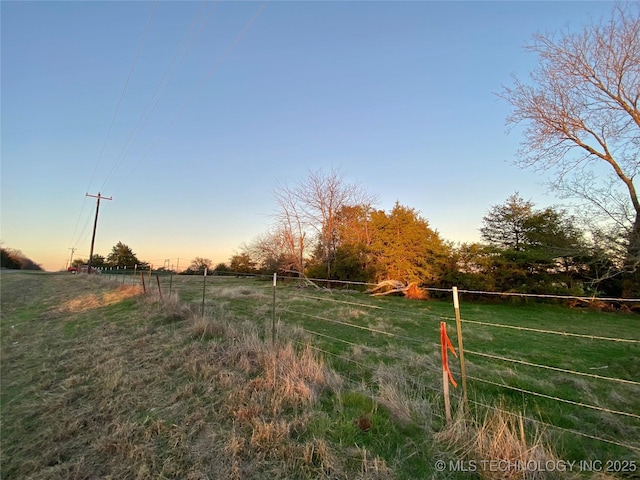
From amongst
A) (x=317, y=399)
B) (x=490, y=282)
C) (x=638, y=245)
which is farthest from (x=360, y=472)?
(x=490, y=282)

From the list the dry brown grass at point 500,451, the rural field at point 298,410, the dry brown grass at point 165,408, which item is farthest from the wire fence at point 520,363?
the dry brown grass at point 165,408

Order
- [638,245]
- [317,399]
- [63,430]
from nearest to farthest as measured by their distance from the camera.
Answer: [63,430], [317,399], [638,245]

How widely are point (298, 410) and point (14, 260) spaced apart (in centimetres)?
7739

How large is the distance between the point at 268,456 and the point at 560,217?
18918 mm

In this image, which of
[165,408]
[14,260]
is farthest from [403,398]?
[14,260]

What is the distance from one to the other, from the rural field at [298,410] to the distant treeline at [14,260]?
66684 mm

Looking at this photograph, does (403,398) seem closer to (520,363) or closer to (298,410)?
(298,410)

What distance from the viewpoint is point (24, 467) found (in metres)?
2.45

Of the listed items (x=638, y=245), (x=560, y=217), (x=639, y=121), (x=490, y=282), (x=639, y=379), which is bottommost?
(x=639, y=379)

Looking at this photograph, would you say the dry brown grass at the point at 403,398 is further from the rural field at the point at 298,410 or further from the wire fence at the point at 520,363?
the wire fence at the point at 520,363

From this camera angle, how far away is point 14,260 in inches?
2213

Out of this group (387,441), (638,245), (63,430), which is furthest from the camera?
(638,245)

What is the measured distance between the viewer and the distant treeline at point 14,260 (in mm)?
52606

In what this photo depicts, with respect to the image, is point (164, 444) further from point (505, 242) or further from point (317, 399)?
point (505, 242)
